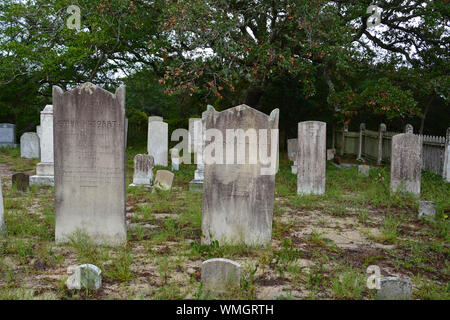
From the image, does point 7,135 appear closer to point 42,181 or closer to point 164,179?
point 42,181

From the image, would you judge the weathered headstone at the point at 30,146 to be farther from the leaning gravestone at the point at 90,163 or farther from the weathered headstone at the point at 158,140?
the leaning gravestone at the point at 90,163

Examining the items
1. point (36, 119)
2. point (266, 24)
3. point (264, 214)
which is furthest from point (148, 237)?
point (36, 119)

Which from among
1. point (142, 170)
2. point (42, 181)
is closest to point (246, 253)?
point (142, 170)

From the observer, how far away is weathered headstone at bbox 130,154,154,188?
9.60 metres

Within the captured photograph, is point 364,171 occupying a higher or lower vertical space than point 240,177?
lower

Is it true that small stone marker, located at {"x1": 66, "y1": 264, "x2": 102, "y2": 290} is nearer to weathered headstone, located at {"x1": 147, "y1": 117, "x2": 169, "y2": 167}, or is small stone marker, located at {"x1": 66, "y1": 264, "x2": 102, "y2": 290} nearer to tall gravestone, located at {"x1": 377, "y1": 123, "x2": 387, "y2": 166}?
weathered headstone, located at {"x1": 147, "y1": 117, "x2": 169, "y2": 167}

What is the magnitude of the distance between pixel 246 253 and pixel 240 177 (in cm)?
100

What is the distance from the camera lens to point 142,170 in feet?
31.6

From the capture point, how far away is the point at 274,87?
20.1 m

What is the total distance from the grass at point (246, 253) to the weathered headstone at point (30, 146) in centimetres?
730

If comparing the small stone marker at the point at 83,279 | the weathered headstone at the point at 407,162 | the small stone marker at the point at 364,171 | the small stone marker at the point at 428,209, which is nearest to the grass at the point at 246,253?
the small stone marker at the point at 83,279

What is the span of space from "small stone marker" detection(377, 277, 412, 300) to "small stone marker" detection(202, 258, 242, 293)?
1355 mm

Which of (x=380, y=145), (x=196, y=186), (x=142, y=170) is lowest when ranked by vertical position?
(x=196, y=186)
